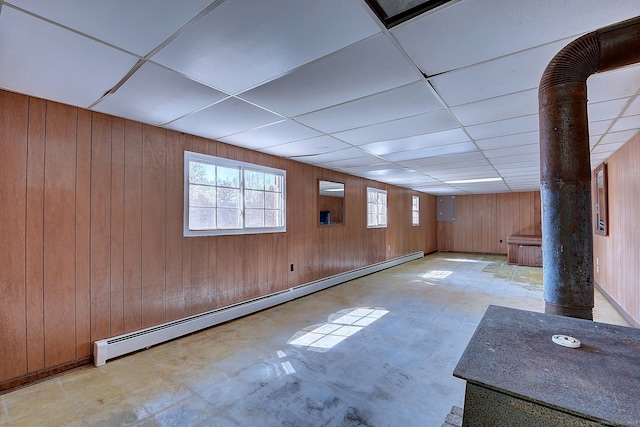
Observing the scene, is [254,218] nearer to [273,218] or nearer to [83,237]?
[273,218]

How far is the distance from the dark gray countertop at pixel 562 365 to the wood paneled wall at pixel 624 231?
106 inches

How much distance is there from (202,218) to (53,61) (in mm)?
1921

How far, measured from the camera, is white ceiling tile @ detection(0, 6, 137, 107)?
4.62 ft

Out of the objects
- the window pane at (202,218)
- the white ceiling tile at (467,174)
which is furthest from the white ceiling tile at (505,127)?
the window pane at (202,218)

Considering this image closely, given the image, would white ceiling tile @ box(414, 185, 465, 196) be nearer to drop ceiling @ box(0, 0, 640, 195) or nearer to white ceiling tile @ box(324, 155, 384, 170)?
white ceiling tile @ box(324, 155, 384, 170)

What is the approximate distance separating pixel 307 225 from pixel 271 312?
5.07 feet

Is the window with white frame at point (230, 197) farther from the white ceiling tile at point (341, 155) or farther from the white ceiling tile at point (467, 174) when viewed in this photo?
the white ceiling tile at point (467, 174)

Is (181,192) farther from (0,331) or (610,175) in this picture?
(610,175)

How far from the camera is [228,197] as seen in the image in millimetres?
3588

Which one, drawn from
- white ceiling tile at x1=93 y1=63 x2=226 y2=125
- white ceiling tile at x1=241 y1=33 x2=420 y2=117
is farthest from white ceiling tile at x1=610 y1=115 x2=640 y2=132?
white ceiling tile at x1=93 y1=63 x2=226 y2=125

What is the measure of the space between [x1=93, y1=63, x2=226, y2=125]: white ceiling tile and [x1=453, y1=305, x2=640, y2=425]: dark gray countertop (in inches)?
88.2

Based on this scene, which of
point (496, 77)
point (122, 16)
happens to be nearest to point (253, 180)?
point (122, 16)

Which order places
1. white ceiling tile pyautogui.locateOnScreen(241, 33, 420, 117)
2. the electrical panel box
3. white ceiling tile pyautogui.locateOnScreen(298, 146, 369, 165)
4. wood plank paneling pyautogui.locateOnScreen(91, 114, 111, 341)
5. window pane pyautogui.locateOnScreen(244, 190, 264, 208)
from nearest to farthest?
white ceiling tile pyautogui.locateOnScreen(241, 33, 420, 117) < wood plank paneling pyautogui.locateOnScreen(91, 114, 111, 341) < window pane pyautogui.locateOnScreen(244, 190, 264, 208) < white ceiling tile pyautogui.locateOnScreen(298, 146, 369, 165) < the electrical panel box

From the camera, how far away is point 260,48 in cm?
157
